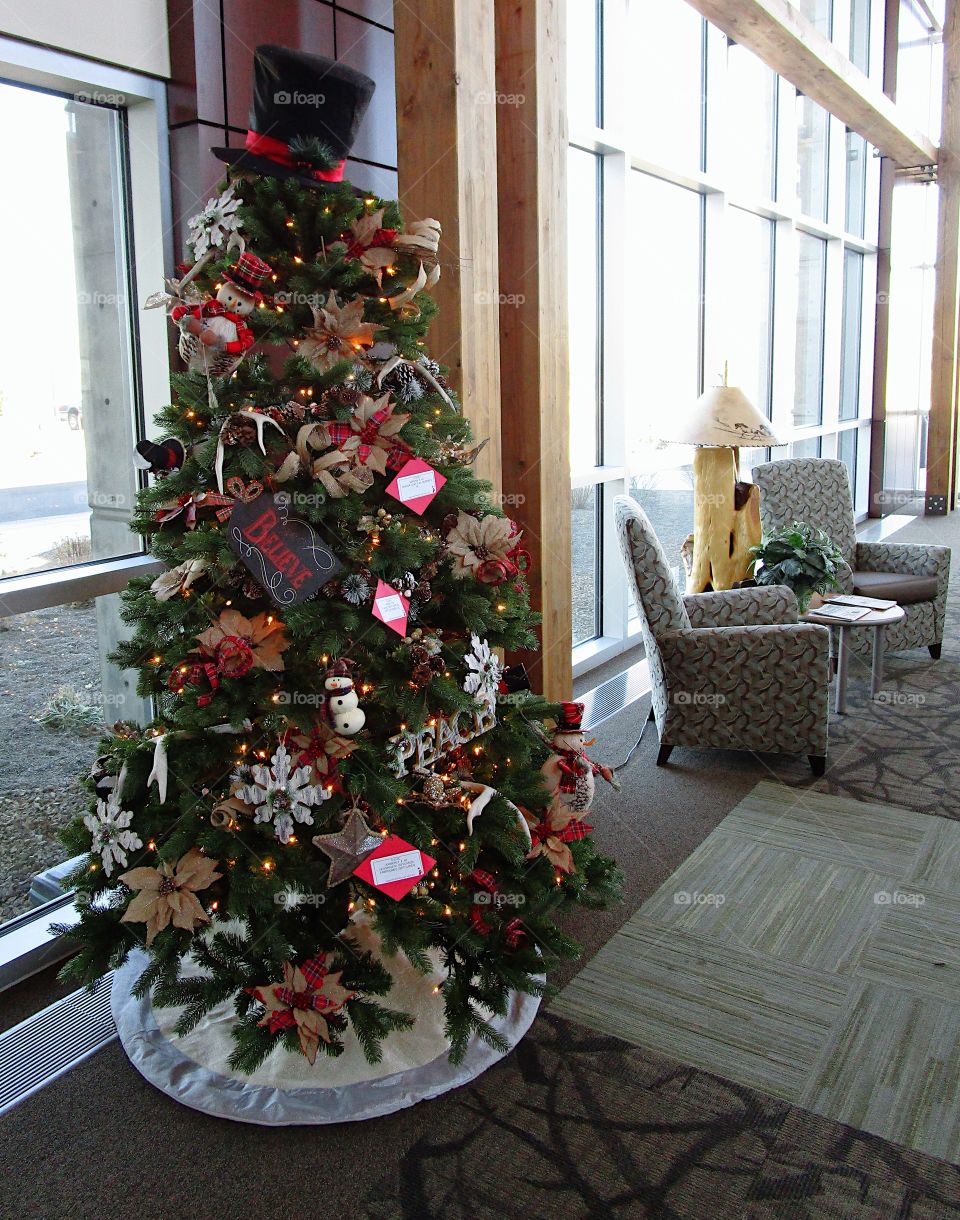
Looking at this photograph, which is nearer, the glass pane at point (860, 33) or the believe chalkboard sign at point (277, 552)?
the believe chalkboard sign at point (277, 552)

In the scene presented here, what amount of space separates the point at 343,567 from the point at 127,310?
1.21 metres

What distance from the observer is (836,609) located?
171 inches

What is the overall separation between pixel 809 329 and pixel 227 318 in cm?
725

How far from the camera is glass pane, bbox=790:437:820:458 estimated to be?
7.90 m

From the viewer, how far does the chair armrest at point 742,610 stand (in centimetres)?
387

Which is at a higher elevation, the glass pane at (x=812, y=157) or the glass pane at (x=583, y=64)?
the glass pane at (x=812, y=157)

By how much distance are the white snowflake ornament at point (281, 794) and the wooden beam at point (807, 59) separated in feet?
12.5

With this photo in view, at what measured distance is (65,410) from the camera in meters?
2.71

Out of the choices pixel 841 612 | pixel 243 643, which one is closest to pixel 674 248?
pixel 841 612

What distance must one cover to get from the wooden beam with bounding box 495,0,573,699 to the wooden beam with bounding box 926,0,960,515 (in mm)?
7450

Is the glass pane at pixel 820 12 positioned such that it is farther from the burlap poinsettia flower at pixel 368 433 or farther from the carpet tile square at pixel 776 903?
the burlap poinsettia flower at pixel 368 433

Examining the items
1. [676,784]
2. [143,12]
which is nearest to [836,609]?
[676,784]

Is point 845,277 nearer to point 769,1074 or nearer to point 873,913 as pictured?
point 873,913

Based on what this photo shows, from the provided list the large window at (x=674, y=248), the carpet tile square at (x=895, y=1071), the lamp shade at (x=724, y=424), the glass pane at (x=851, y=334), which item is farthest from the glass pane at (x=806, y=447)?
the carpet tile square at (x=895, y=1071)
